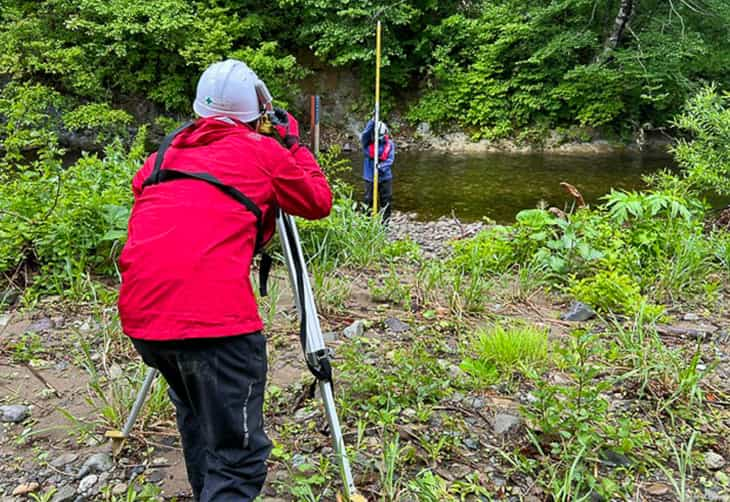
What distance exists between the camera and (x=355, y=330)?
10.7ft

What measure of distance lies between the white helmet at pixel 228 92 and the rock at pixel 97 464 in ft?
4.71

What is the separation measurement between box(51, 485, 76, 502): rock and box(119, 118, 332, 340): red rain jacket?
0.85m

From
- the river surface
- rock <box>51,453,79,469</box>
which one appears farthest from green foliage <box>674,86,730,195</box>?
rock <box>51,453,79,469</box>

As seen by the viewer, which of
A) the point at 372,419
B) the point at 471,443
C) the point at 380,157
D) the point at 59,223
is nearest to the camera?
the point at 471,443

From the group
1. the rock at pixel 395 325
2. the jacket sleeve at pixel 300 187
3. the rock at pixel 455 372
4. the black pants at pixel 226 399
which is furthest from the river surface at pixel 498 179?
the black pants at pixel 226 399

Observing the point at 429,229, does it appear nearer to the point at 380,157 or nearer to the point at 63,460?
the point at 380,157

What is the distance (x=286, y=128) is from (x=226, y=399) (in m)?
0.96

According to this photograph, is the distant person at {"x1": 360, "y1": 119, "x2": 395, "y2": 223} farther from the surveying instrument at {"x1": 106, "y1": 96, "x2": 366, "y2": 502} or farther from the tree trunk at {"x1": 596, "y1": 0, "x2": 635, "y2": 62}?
the tree trunk at {"x1": 596, "y1": 0, "x2": 635, "y2": 62}

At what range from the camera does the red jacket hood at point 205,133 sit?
1.72m

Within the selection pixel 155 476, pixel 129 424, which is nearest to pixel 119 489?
pixel 155 476

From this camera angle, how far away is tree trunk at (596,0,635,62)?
1487 cm

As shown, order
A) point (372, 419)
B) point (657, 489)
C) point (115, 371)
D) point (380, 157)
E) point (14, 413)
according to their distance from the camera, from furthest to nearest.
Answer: point (380, 157)
point (115, 371)
point (14, 413)
point (372, 419)
point (657, 489)

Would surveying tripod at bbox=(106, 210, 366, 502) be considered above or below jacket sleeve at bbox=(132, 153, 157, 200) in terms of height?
below

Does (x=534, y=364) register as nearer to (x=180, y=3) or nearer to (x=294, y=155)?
(x=294, y=155)
